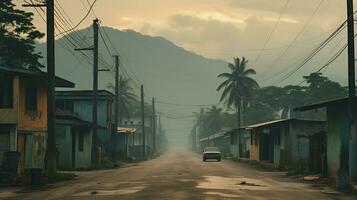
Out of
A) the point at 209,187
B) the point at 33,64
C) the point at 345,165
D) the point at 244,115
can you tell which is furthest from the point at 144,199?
the point at 244,115

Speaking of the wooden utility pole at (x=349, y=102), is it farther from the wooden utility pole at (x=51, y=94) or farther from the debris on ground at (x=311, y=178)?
the wooden utility pole at (x=51, y=94)

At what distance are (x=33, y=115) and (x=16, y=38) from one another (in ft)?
70.6

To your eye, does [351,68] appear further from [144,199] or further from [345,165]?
[144,199]

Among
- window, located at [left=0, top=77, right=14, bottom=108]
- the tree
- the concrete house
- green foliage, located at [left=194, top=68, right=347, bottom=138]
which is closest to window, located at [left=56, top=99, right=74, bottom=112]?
the tree

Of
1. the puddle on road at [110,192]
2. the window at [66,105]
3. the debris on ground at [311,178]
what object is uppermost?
the window at [66,105]

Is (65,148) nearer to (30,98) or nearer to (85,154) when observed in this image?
(85,154)

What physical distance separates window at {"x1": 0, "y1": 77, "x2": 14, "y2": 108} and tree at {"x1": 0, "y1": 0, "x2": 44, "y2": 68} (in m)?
20.9

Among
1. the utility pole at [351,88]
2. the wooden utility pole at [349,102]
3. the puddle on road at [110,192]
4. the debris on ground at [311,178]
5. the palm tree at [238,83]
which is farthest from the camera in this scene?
the palm tree at [238,83]

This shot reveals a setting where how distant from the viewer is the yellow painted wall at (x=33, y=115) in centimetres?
3391

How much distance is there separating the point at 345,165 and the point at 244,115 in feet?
324

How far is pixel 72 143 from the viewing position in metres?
49.2

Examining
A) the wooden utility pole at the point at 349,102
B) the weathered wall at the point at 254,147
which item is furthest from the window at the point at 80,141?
the wooden utility pole at the point at 349,102

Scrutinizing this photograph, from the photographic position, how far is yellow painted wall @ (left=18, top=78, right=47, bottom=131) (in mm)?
33906

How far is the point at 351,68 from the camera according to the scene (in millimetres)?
28312
